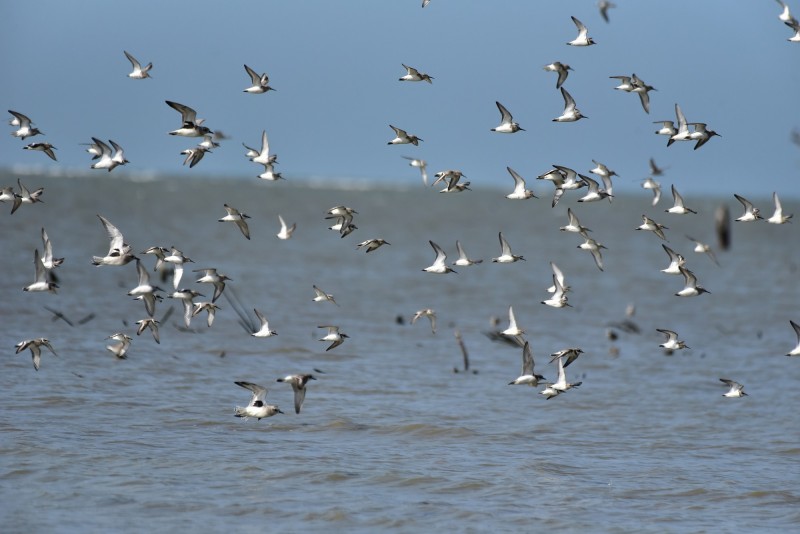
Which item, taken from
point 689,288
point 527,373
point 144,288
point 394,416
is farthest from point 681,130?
point 144,288

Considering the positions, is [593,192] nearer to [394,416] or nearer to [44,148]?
[394,416]

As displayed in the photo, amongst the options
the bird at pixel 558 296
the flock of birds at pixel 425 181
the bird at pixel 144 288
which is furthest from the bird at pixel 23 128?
the bird at pixel 558 296

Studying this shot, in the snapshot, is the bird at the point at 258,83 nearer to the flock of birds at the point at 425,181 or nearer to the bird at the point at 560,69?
the flock of birds at the point at 425,181

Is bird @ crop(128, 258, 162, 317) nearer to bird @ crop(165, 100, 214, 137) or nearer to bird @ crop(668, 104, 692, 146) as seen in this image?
bird @ crop(165, 100, 214, 137)

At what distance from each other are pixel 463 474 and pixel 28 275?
2498cm

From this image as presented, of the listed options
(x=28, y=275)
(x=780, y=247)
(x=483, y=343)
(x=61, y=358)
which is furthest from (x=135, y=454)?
(x=780, y=247)

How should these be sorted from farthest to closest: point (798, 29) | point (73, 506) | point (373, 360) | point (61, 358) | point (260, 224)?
1. point (260, 224)
2. point (373, 360)
3. point (61, 358)
4. point (798, 29)
5. point (73, 506)

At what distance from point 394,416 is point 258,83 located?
661 cm

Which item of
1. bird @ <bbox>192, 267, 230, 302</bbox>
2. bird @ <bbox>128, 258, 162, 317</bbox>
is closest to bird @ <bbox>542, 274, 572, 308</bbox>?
bird @ <bbox>192, 267, 230, 302</bbox>

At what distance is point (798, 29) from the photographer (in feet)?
71.7

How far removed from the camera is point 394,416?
22906 millimetres

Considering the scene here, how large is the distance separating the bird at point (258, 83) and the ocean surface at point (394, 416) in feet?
19.3

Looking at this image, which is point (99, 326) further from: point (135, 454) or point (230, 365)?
point (135, 454)

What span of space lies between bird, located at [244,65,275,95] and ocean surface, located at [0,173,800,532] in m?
5.88
